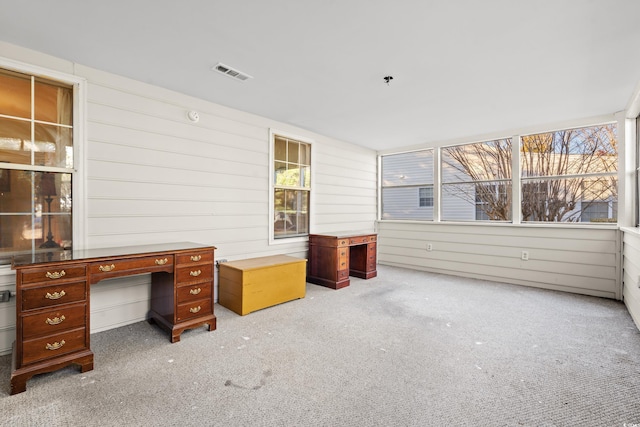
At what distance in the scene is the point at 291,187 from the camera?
4555 millimetres

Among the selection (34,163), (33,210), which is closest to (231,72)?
(34,163)

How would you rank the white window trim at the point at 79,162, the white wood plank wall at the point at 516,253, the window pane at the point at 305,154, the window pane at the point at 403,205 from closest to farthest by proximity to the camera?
the white window trim at the point at 79,162 → the white wood plank wall at the point at 516,253 → the window pane at the point at 305,154 → the window pane at the point at 403,205

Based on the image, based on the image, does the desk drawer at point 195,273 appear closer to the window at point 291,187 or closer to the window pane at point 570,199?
the window at point 291,187

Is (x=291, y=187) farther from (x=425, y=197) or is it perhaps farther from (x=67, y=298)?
(x=67, y=298)

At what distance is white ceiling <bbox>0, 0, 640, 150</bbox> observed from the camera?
6.34ft

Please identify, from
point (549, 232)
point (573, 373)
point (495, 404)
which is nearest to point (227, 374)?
point (495, 404)

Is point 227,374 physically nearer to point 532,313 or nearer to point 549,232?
point 532,313

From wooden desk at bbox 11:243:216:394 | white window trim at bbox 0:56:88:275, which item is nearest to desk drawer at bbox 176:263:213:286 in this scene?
wooden desk at bbox 11:243:216:394

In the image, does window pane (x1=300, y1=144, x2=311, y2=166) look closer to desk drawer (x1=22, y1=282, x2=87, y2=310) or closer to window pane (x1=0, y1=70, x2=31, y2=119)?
window pane (x1=0, y1=70, x2=31, y2=119)

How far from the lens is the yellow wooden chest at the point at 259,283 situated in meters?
3.27

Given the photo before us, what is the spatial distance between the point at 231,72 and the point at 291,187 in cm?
200

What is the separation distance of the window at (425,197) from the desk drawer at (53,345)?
527 centimetres

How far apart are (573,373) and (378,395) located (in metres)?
1.46

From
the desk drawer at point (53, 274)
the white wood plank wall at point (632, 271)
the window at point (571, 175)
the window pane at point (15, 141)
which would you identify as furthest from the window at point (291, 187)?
the white wood plank wall at point (632, 271)
